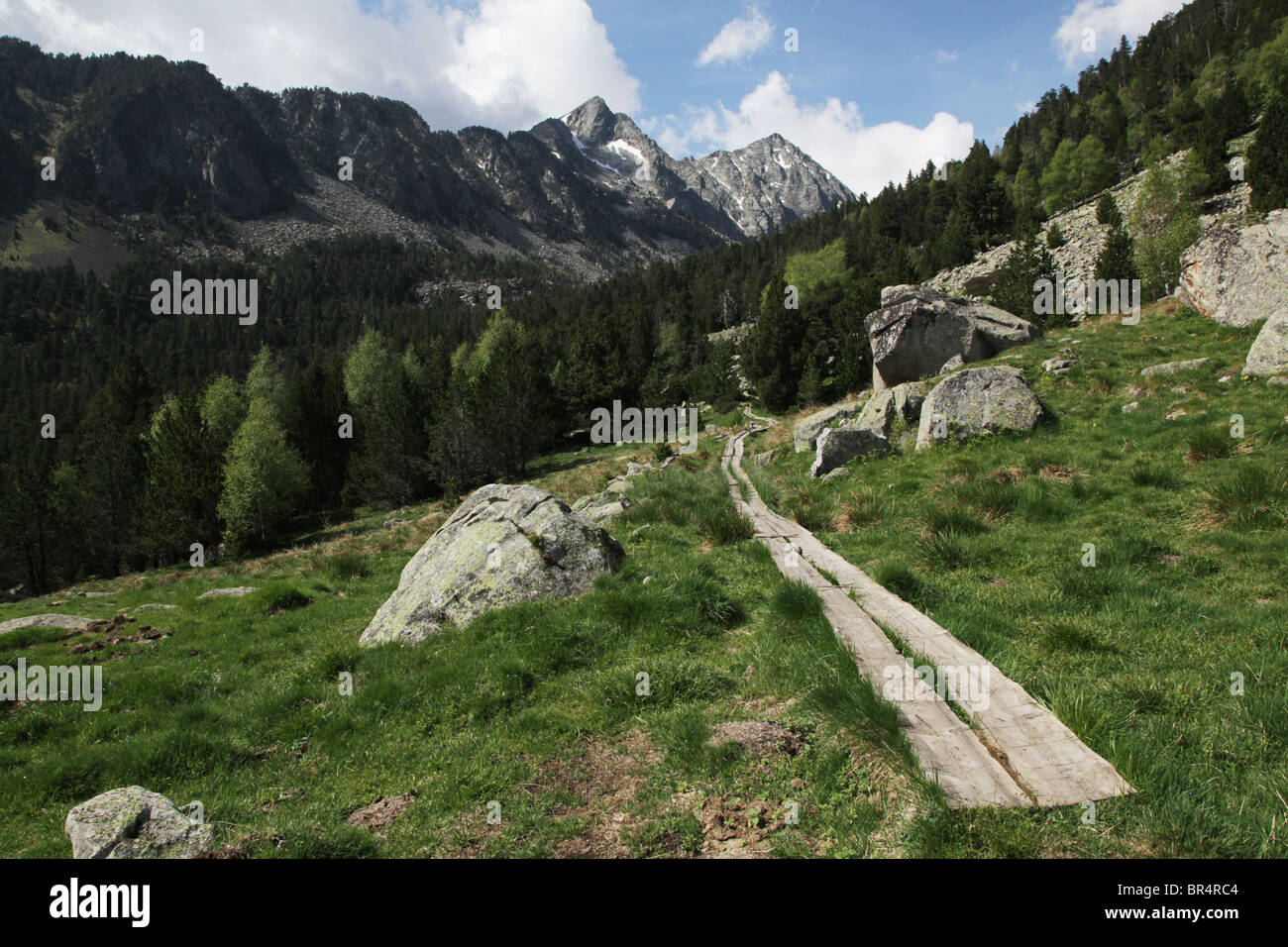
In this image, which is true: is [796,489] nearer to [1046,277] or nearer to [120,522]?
[1046,277]

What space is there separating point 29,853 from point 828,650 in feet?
24.9

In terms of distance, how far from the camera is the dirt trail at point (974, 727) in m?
3.90

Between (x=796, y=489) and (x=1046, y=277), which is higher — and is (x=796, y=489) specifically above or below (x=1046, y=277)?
below

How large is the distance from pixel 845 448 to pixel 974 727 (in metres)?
13.2

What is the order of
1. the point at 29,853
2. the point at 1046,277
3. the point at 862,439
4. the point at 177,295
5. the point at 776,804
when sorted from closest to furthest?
the point at 776,804 → the point at 29,853 → the point at 862,439 → the point at 1046,277 → the point at 177,295

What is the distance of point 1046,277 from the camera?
136ft

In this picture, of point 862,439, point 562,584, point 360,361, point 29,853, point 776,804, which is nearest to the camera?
point 776,804

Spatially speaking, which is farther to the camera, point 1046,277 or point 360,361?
point 360,361

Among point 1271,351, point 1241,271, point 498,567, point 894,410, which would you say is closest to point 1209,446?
point 1271,351

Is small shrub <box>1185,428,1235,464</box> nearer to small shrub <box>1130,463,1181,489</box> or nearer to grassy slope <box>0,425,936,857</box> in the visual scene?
small shrub <box>1130,463,1181,489</box>

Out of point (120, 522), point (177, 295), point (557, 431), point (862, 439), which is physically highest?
point (177, 295)

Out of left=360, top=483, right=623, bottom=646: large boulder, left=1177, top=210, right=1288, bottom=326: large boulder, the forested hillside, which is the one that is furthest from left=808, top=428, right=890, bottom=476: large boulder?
the forested hillside

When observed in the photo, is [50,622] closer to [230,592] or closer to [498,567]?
[230,592]
